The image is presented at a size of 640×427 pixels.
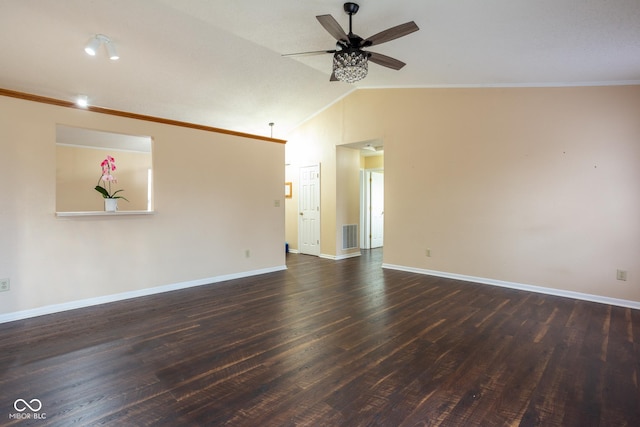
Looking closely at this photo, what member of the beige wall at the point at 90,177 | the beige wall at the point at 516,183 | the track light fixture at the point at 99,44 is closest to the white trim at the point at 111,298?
the track light fixture at the point at 99,44

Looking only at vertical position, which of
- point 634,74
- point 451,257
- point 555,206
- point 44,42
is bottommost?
point 451,257

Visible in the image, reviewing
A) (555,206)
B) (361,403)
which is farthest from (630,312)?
(361,403)

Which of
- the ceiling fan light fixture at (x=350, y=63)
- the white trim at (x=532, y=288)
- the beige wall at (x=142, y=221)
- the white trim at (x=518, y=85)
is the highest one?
the white trim at (x=518, y=85)

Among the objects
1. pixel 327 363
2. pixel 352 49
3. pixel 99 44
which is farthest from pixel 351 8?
pixel 327 363

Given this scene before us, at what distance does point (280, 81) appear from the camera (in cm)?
516

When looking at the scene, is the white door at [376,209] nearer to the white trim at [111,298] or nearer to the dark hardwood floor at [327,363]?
the white trim at [111,298]

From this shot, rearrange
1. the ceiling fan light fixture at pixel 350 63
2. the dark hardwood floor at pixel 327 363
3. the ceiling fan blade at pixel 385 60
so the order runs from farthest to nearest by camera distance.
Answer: the ceiling fan blade at pixel 385 60 → the ceiling fan light fixture at pixel 350 63 → the dark hardwood floor at pixel 327 363

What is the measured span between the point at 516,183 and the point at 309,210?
409 cm

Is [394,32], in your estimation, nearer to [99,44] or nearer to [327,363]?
[327,363]

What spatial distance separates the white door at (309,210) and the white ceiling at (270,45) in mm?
2218

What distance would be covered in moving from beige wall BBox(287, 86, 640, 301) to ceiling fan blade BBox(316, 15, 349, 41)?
9.67ft

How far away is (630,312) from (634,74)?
2.68 metres

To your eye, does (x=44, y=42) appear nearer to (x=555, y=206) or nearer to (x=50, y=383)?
(x=50, y=383)

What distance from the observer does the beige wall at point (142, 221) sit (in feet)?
10.5
